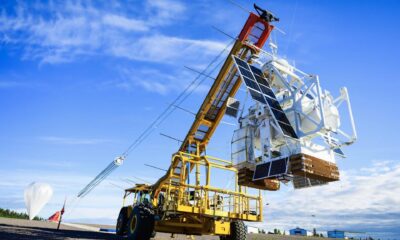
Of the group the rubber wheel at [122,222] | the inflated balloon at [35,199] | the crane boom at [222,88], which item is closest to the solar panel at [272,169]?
the crane boom at [222,88]

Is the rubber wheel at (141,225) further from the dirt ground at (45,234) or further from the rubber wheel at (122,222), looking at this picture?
the rubber wheel at (122,222)

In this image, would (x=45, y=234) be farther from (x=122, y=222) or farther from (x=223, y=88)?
(x=223, y=88)

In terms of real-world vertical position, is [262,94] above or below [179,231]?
above

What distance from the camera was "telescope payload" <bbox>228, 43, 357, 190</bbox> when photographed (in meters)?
10.5

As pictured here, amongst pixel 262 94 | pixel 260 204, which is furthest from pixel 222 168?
pixel 262 94

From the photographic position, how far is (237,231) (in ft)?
46.7

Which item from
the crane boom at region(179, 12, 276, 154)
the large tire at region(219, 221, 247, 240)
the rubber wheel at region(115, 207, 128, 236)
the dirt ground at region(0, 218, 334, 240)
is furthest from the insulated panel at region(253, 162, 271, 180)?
the rubber wheel at region(115, 207, 128, 236)

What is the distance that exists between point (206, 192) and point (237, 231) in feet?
8.49

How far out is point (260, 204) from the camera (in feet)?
46.6

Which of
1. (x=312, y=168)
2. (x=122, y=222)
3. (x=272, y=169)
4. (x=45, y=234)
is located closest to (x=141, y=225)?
(x=122, y=222)

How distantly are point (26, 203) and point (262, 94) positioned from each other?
155 feet

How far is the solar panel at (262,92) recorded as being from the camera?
36.0 feet

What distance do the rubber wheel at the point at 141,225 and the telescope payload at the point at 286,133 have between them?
4214mm

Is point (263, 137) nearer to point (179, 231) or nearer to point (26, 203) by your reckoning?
point (179, 231)
